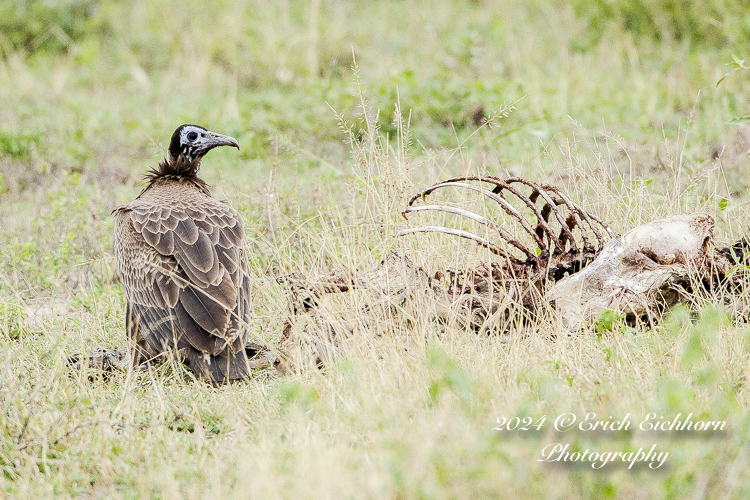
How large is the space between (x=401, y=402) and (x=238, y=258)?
195 cm

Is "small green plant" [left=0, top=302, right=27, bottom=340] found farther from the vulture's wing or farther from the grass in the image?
the vulture's wing

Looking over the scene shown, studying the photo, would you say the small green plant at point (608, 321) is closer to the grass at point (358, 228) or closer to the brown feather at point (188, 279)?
the grass at point (358, 228)

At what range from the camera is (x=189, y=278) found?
5145 millimetres

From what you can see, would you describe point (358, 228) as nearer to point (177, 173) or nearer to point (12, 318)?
point (177, 173)

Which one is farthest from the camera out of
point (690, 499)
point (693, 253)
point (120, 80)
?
point (120, 80)

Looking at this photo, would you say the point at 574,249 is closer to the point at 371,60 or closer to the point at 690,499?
the point at 690,499

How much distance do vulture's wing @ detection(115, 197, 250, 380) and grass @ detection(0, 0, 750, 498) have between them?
275 millimetres

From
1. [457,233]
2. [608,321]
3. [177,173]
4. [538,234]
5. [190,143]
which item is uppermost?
[190,143]

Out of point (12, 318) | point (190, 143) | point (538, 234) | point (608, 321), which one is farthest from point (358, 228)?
point (12, 318)

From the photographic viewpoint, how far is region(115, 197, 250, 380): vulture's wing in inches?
197

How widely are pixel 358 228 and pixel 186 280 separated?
1410 millimetres

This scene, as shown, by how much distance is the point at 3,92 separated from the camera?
41.0ft

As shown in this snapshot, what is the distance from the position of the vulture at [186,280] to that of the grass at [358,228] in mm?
236

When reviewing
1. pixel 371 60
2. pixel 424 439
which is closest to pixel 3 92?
pixel 371 60
